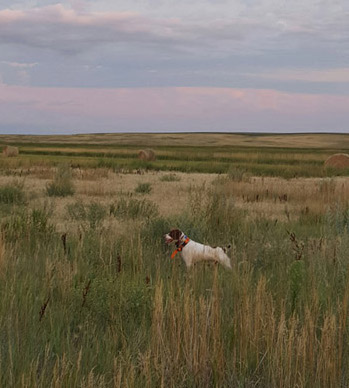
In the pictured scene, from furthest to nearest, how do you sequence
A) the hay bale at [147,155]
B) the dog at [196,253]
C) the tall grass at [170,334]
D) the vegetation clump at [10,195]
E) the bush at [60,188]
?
the hay bale at [147,155] < the bush at [60,188] < the vegetation clump at [10,195] < the dog at [196,253] < the tall grass at [170,334]

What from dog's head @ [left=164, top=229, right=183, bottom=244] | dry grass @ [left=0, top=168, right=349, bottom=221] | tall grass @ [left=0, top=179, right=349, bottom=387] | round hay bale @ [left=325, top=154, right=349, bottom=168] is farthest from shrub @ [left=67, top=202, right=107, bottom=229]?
round hay bale @ [left=325, top=154, right=349, bottom=168]

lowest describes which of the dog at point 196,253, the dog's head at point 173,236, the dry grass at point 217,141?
the dog at point 196,253

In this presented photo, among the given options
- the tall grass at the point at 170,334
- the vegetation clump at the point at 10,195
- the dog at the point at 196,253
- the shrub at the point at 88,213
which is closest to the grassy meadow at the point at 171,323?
the tall grass at the point at 170,334

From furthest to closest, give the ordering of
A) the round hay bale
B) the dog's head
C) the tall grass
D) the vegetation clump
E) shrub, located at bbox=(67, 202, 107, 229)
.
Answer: the round hay bale → the vegetation clump → shrub, located at bbox=(67, 202, 107, 229) → the dog's head → the tall grass

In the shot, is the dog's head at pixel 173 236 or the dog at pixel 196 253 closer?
the dog at pixel 196 253

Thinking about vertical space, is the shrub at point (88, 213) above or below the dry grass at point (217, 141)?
below

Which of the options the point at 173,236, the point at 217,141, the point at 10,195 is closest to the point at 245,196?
the point at 10,195

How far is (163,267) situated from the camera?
511 cm

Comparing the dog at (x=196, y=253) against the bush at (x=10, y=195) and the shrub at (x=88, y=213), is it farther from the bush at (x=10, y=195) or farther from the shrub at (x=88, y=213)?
the bush at (x=10, y=195)

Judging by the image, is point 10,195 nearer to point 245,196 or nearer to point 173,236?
point 245,196

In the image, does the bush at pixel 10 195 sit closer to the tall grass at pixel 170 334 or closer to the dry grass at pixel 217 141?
the tall grass at pixel 170 334

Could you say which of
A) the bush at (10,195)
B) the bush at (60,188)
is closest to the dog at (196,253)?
the bush at (10,195)

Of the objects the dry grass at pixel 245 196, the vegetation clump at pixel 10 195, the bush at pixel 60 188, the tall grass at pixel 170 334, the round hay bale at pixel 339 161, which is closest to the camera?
the tall grass at pixel 170 334

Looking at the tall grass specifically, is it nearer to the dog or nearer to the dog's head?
the dog
